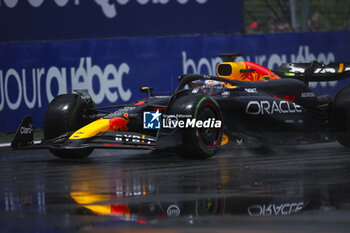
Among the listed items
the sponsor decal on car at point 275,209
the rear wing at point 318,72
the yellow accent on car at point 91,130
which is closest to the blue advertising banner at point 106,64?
the rear wing at point 318,72

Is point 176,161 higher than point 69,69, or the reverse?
point 69,69

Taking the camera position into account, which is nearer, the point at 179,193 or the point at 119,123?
the point at 179,193

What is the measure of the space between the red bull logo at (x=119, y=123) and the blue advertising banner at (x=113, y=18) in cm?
519

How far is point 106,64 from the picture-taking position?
1669 cm

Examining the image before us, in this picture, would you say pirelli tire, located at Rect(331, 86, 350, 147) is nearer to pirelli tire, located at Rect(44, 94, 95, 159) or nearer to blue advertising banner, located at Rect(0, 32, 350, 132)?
pirelli tire, located at Rect(44, 94, 95, 159)

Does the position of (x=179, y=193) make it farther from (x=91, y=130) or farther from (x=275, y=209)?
(x=91, y=130)

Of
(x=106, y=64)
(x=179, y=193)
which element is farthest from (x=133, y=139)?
(x=106, y=64)

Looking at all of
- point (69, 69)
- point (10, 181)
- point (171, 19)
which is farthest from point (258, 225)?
point (171, 19)

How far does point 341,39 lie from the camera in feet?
66.0

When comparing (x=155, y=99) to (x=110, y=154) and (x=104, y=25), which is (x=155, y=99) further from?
(x=104, y=25)

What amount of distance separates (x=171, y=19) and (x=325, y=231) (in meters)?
12.4

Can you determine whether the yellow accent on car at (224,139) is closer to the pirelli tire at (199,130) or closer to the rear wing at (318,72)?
the pirelli tire at (199,130)

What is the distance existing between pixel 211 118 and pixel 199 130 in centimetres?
30

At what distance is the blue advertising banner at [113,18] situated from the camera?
53.8 feet
